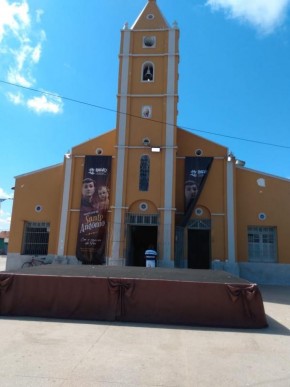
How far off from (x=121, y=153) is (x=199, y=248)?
6782mm

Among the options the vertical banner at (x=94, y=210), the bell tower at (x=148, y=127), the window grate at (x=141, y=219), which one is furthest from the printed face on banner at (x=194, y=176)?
the vertical banner at (x=94, y=210)

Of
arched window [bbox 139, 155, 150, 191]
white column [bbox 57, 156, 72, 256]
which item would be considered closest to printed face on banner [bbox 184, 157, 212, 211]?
arched window [bbox 139, 155, 150, 191]

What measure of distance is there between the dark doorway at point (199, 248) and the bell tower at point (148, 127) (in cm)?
221

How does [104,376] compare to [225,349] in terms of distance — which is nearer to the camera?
[104,376]

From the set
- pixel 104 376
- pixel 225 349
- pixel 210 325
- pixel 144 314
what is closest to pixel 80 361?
pixel 104 376

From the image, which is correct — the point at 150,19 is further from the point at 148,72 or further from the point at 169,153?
the point at 169,153

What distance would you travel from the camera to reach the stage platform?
29.6 ft

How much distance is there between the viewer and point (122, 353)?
6527mm

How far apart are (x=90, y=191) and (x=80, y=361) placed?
49.1 feet

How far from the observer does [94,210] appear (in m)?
20.2

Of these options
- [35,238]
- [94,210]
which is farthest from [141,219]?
[35,238]

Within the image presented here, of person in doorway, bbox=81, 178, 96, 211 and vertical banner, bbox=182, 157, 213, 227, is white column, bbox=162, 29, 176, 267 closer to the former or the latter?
vertical banner, bbox=182, 157, 213, 227

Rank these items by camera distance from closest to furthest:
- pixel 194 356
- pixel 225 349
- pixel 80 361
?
pixel 80 361 → pixel 194 356 → pixel 225 349

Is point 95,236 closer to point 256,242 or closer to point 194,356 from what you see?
point 256,242
